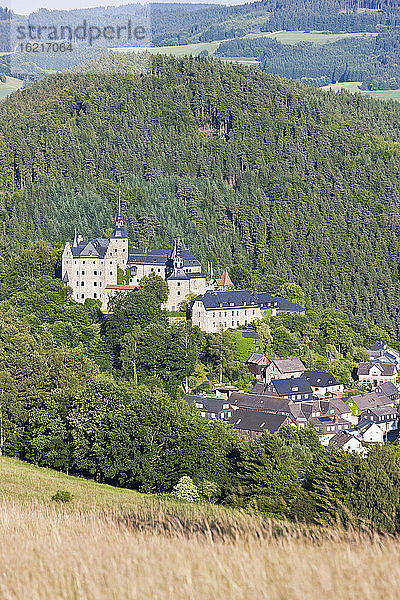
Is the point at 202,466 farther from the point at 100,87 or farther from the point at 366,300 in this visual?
the point at 100,87

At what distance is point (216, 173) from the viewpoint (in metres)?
157

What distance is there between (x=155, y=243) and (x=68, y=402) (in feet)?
238

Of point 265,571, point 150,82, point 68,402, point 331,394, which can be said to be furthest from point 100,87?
point 265,571

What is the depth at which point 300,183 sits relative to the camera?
166125 millimetres

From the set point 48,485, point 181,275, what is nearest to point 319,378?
point 181,275

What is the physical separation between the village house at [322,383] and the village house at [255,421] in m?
11.6

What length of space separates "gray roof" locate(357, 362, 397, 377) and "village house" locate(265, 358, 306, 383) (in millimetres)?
10113

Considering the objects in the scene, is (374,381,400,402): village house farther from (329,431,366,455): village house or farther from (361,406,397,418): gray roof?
(329,431,366,455): village house

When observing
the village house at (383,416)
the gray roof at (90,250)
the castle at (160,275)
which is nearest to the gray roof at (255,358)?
the castle at (160,275)

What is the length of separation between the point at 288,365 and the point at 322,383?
141 inches

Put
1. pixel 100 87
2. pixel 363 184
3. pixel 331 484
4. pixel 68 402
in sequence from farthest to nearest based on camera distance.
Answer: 1. pixel 363 184
2. pixel 100 87
3. pixel 68 402
4. pixel 331 484

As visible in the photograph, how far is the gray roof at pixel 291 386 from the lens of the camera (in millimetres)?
73500

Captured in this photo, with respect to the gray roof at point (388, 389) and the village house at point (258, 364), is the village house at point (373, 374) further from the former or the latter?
the village house at point (258, 364)

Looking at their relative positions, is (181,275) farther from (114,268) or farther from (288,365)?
(288,365)
